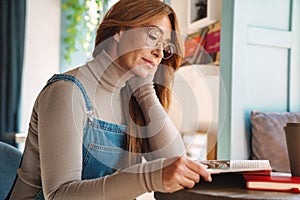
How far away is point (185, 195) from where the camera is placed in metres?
0.88

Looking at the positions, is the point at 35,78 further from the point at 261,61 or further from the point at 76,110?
the point at 76,110

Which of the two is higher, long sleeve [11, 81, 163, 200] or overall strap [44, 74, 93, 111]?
overall strap [44, 74, 93, 111]

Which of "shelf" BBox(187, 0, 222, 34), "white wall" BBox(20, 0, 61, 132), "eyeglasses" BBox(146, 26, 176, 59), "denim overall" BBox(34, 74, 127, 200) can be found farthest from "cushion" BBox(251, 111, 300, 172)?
"white wall" BBox(20, 0, 61, 132)

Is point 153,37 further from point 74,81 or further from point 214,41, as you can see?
point 214,41

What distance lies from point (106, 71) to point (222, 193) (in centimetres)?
45

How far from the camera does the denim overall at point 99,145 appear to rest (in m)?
1.05

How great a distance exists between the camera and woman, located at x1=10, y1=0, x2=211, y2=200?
854mm

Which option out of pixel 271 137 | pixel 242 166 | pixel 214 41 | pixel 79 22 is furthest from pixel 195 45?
pixel 79 22

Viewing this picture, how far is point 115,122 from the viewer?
1169 mm

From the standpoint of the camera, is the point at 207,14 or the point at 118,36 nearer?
the point at 118,36

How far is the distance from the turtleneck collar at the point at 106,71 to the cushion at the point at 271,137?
2.88 ft

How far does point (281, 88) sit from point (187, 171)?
4.36ft

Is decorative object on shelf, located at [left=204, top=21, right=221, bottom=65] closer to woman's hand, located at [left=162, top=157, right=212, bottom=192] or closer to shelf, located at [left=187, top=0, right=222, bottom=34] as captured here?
shelf, located at [left=187, top=0, right=222, bottom=34]

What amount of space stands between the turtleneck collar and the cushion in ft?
2.88
